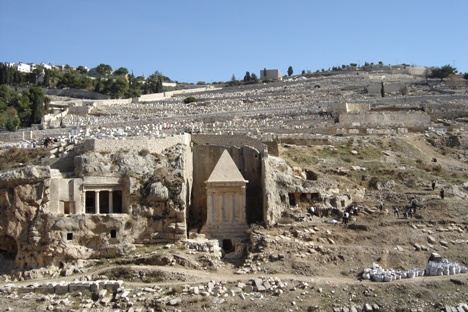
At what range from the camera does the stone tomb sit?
28.0 metres

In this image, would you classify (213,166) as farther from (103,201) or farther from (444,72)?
(444,72)

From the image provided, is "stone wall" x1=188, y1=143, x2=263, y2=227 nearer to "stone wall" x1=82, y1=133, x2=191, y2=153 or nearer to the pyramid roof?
the pyramid roof

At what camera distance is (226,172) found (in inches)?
1134

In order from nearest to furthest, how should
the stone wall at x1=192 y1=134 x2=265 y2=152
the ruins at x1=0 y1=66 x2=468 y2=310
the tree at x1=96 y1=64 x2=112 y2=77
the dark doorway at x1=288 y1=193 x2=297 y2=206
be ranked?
the ruins at x1=0 y1=66 x2=468 y2=310, the dark doorway at x1=288 y1=193 x2=297 y2=206, the stone wall at x1=192 y1=134 x2=265 y2=152, the tree at x1=96 y1=64 x2=112 y2=77

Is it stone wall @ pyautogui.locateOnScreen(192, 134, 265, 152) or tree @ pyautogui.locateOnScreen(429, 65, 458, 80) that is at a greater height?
tree @ pyautogui.locateOnScreen(429, 65, 458, 80)

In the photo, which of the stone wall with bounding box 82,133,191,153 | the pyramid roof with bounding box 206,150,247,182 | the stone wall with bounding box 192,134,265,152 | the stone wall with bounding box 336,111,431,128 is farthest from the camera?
the stone wall with bounding box 336,111,431,128

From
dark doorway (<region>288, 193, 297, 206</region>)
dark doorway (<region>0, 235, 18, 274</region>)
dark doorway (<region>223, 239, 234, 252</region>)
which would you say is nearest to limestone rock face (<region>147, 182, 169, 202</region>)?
dark doorway (<region>223, 239, 234, 252</region>)

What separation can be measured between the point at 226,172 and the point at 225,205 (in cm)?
150

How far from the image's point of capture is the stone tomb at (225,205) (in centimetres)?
2803

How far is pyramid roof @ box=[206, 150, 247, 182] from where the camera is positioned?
28.5 meters

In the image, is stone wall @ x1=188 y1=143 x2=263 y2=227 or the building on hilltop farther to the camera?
the building on hilltop

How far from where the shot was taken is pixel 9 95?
64.0 m

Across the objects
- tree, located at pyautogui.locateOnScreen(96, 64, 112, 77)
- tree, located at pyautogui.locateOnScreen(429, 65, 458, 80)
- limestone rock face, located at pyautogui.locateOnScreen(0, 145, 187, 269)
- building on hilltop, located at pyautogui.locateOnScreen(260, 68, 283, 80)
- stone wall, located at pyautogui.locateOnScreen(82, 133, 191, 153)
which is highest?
tree, located at pyautogui.locateOnScreen(96, 64, 112, 77)

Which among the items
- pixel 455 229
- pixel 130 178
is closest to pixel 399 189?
pixel 455 229
